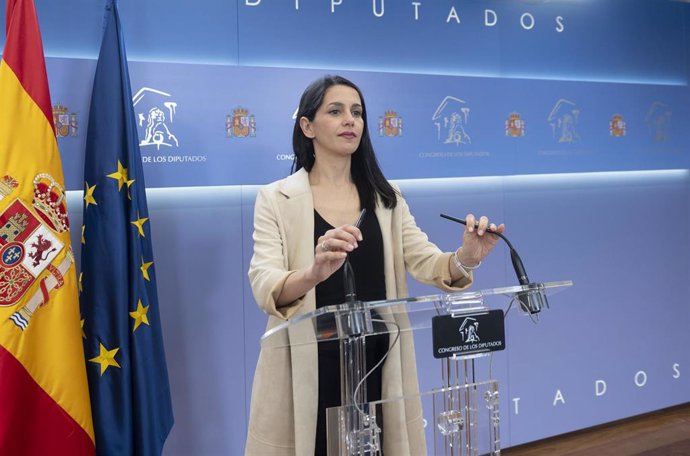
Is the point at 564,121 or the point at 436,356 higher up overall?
the point at 564,121

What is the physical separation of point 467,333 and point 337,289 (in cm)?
64

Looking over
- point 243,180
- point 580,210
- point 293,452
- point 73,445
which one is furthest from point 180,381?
point 580,210

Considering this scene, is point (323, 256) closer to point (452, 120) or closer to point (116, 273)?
point (116, 273)

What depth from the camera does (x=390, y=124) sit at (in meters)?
3.39

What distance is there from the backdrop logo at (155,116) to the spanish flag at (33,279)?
0.49m

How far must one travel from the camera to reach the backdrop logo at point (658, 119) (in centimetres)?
420

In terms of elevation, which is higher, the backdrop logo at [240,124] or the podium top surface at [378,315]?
the backdrop logo at [240,124]

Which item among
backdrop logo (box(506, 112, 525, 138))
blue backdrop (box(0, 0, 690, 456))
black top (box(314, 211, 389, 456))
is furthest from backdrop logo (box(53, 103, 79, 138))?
backdrop logo (box(506, 112, 525, 138))

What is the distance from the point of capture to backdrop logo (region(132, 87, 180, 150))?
113 inches

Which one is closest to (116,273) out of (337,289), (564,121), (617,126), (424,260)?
(337,289)

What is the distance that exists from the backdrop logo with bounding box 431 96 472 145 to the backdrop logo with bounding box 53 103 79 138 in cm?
170

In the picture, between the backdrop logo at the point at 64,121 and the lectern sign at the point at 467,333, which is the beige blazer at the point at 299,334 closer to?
the lectern sign at the point at 467,333

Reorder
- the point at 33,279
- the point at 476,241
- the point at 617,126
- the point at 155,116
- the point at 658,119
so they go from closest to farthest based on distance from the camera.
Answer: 1. the point at 476,241
2. the point at 33,279
3. the point at 155,116
4. the point at 617,126
5. the point at 658,119

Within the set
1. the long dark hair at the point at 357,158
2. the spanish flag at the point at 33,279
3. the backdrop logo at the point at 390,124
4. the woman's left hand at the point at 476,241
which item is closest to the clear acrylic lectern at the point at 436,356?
the woman's left hand at the point at 476,241
